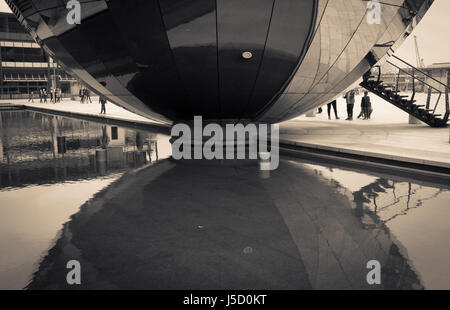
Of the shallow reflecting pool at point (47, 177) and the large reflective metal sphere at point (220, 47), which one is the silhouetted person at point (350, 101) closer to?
the large reflective metal sphere at point (220, 47)

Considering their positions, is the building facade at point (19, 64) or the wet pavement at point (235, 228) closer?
the wet pavement at point (235, 228)

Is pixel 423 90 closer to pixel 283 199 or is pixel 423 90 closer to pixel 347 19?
pixel 347 19

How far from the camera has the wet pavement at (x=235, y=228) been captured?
3.16 m

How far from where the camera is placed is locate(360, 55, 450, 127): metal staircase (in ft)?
44.1

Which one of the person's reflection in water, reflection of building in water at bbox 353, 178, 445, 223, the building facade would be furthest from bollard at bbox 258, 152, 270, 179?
the building facade

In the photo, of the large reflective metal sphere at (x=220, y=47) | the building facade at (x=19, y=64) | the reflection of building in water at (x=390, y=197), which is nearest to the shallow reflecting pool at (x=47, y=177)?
the large reflective metal sphere at (x=220, y=47)

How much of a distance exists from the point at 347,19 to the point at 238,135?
3.58 metres

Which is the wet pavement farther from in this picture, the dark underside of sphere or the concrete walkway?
the dark underside of sphere

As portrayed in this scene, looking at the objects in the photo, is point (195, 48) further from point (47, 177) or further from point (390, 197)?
point (390, 197)

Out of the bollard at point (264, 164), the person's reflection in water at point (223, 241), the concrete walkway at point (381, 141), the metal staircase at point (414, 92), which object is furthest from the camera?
the metal staircase at point (414, 92)

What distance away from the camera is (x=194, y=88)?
827cm

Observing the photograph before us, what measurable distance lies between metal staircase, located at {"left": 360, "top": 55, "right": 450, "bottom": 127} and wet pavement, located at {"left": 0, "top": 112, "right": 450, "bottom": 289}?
7983 millimetres

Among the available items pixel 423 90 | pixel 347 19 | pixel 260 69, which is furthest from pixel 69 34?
pixel 423 90

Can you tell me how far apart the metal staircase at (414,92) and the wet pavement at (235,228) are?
7.98 m
